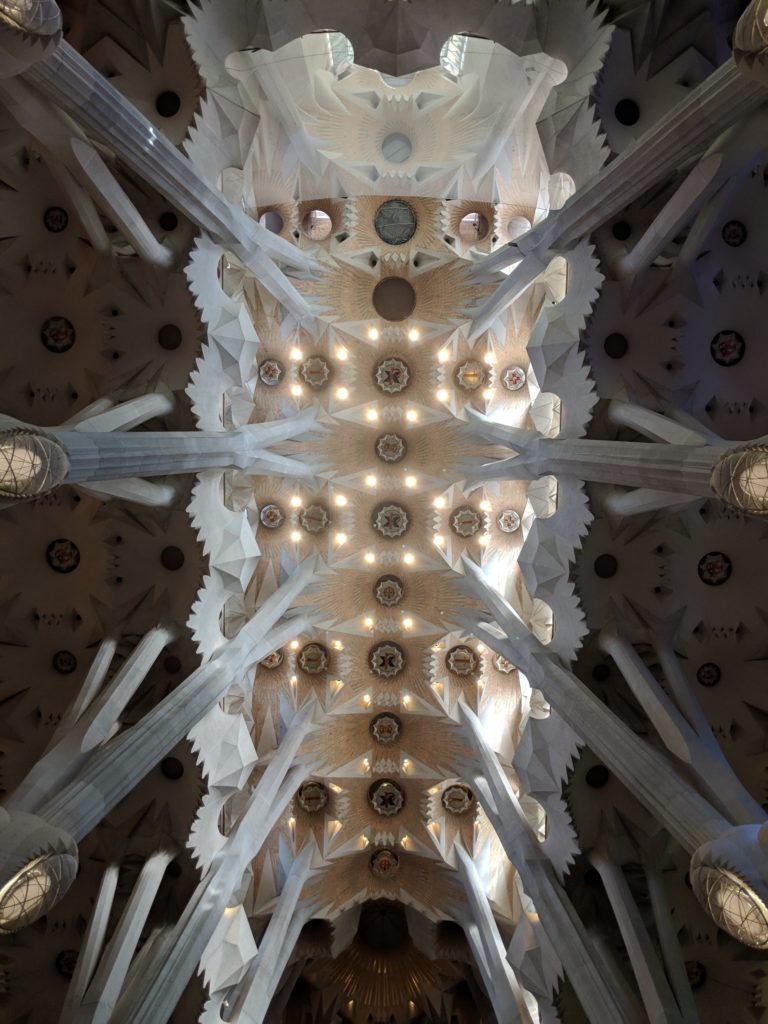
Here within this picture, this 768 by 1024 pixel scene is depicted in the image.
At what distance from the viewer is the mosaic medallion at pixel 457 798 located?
17.2m

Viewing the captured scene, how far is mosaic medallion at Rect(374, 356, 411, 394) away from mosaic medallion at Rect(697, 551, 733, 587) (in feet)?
25.7

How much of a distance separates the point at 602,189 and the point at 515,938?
12.0 metres

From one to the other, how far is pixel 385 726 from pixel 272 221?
10.6 m

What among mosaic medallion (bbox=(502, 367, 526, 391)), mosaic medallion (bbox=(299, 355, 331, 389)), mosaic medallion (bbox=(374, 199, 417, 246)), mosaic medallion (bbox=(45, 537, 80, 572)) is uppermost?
mosaic medallion (bbox=(374, 199, 417, 246))

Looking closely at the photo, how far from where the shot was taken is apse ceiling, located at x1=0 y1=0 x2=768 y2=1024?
35.4 feet

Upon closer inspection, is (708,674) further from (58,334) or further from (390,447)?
(58,334)

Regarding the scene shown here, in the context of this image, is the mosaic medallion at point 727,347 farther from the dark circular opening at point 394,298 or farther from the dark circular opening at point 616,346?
the dark circular opening at point 394,298

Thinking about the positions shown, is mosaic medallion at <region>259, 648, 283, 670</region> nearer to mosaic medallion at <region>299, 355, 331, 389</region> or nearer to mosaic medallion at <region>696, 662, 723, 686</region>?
mosaic medallion at <region>299, 355, 331, 389</region>

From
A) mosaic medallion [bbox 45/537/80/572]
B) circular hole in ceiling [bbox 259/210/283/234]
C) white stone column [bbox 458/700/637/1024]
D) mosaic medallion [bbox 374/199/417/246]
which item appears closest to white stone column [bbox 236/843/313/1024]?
white stone column [bbox 458/700/637/1024]

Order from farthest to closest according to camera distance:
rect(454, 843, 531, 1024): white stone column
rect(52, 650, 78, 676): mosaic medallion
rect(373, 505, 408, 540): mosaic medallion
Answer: rect(373, 505, 408, 540): mosaic medallion → rect(454, 843, 531, 1024): white stone column → rect(52, 650, 78, 676): mosaic medallion

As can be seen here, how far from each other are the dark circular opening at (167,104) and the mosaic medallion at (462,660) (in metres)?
11.5

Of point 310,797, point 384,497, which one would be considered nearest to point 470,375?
point 384,497

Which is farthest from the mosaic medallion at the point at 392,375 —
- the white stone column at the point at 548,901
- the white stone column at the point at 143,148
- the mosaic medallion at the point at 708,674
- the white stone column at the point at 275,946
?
the white stone column at the point at 275,946

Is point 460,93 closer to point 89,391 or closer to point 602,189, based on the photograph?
point 602,189
